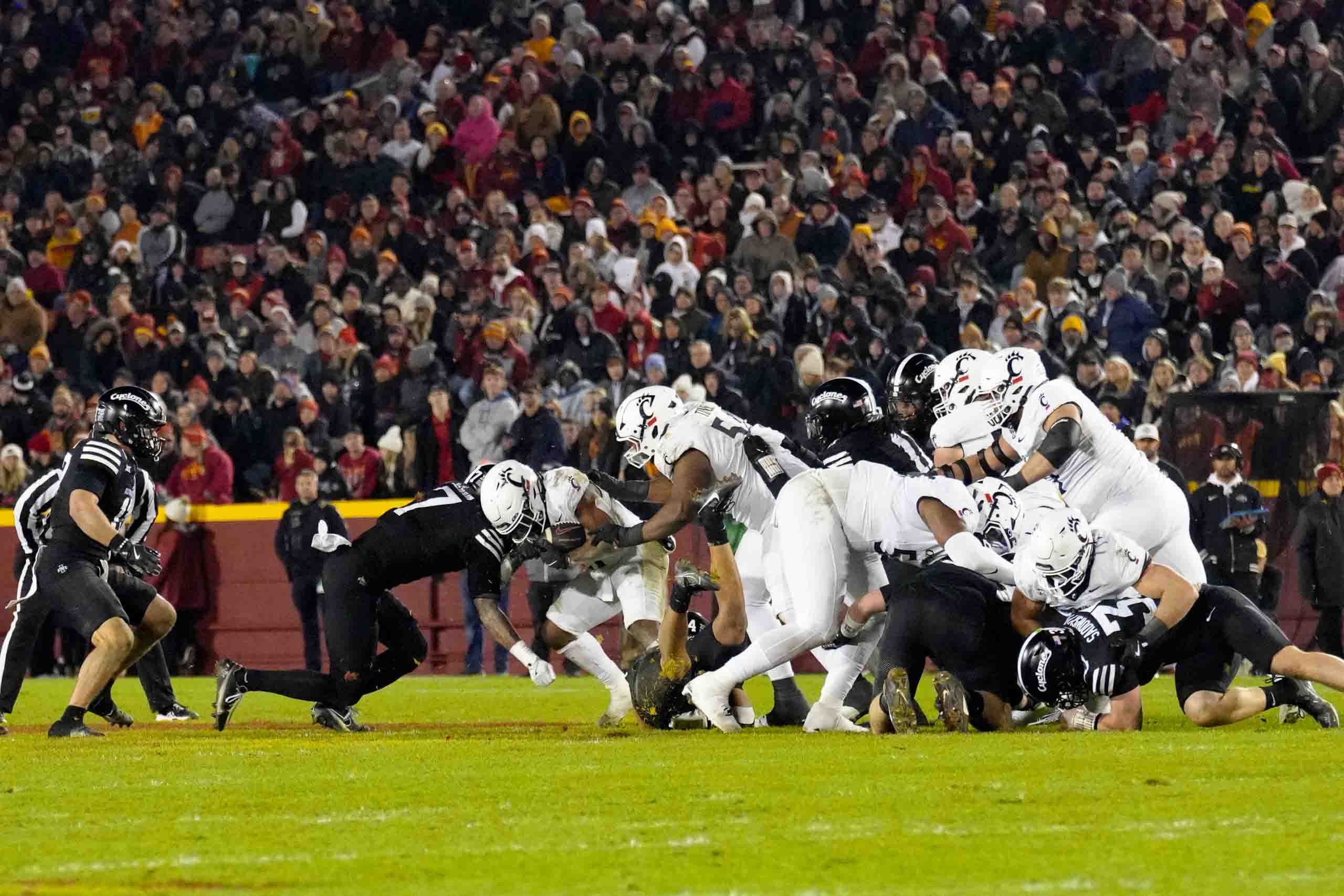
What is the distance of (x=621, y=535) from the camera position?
10.7 meters

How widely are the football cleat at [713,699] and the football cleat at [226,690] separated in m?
2.31

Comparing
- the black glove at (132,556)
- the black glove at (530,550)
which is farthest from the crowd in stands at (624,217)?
the black glove at (132,556)

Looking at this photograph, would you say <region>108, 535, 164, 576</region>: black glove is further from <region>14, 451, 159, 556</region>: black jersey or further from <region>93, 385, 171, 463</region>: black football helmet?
<region>93, 385, 171, 463</region>: black football helmet

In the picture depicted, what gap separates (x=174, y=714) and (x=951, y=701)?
4927mm

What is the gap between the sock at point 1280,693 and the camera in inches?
366

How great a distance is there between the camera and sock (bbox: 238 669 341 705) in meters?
10.4

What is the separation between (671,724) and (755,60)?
12892 millimetres

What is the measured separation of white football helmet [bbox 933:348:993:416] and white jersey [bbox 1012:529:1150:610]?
147 centimetres

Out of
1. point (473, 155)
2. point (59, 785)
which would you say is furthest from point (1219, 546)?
point (473, 155)

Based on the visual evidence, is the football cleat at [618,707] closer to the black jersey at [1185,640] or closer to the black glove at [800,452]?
the black glove at [800,452]

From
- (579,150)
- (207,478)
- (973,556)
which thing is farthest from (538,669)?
(579,150)

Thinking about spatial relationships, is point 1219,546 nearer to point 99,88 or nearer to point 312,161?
point 312,161

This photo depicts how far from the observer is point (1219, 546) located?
14.6 m

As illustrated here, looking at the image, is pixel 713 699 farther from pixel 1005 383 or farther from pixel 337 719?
pixel 1005 383
